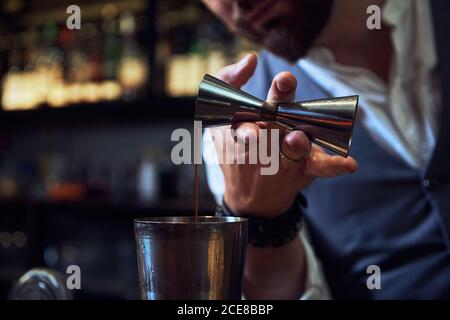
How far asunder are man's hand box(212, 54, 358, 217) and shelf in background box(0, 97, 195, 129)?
1451 millimetres

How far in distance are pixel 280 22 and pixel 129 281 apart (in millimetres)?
1574

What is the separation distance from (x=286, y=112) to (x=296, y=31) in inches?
27.6

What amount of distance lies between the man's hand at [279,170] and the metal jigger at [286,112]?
17 millimetres

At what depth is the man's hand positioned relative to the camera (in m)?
0.63

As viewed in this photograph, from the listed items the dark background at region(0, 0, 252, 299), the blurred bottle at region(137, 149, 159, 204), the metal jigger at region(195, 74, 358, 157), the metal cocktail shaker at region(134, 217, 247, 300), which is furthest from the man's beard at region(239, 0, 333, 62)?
the blurred bottle at region(137, 149, 159, 204)

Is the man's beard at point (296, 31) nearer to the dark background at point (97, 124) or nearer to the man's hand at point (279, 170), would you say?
the man's hand at point (279, 170)

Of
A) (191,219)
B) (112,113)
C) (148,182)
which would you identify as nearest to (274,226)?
(191,219)

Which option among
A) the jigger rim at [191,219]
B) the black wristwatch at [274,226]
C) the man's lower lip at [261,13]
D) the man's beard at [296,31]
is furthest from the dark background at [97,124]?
the jigger rim at [191,219]

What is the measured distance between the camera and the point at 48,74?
9.34 ft

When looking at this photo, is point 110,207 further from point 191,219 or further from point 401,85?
point 191,219

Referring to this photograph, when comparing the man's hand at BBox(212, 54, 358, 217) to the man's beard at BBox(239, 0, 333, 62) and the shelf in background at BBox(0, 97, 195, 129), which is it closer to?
the man's beard at BBox(239, 0, 333, 62)

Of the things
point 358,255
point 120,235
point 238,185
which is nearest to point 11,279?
point 120,235

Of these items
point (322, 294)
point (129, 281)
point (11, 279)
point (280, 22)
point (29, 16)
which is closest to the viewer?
point (322, 294)
